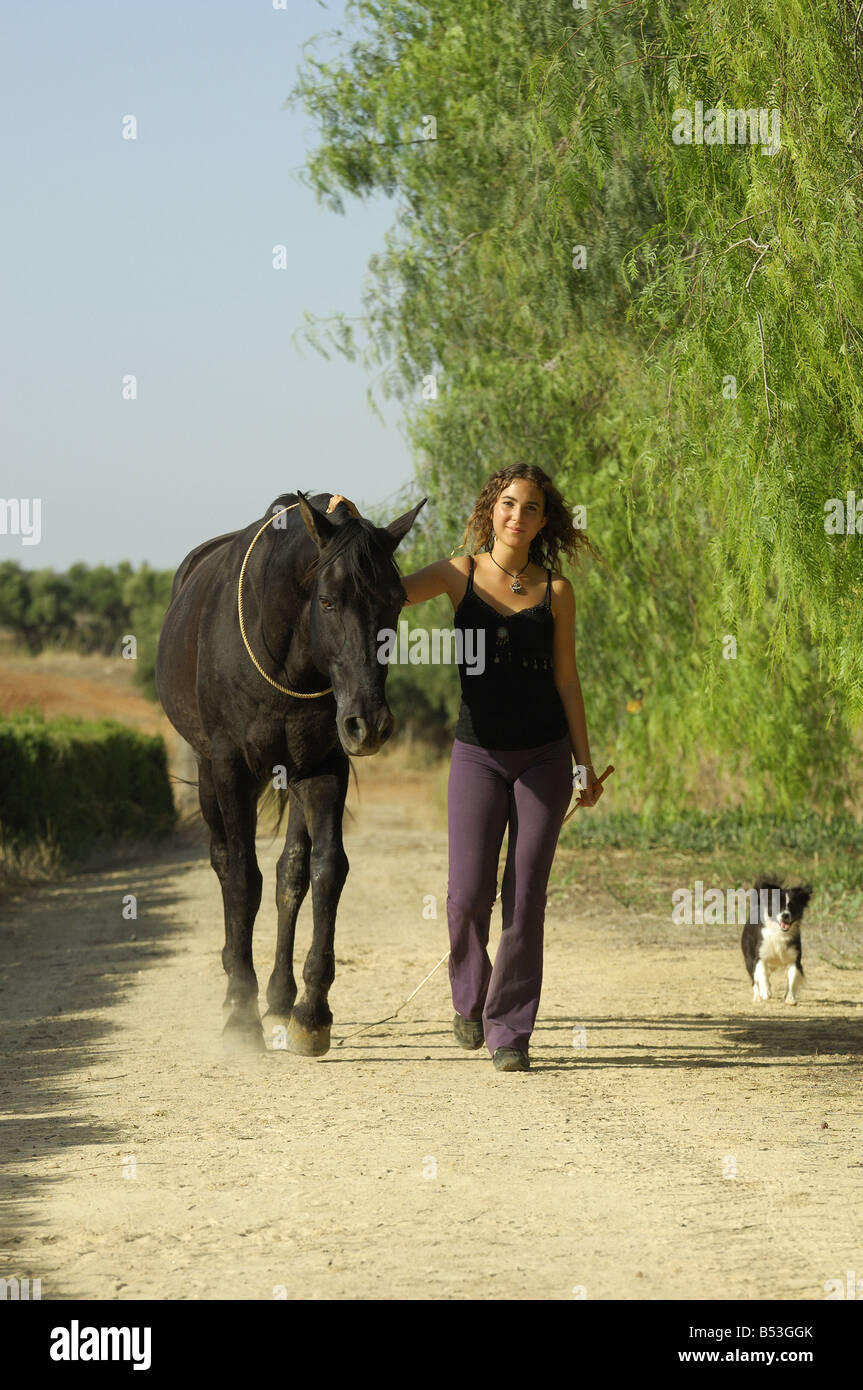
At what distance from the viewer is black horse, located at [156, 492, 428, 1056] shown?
625cm

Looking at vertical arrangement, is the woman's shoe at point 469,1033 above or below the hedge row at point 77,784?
above

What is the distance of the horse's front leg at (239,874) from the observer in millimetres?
7145

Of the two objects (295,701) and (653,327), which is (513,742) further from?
(653,327)

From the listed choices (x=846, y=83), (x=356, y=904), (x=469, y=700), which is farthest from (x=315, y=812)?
(x=356, y=904)


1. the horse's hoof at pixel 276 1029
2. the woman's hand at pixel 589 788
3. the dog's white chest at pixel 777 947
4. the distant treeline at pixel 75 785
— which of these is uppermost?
the woman's hand at pixel 589 788

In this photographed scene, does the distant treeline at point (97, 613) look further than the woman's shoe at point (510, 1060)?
Yes

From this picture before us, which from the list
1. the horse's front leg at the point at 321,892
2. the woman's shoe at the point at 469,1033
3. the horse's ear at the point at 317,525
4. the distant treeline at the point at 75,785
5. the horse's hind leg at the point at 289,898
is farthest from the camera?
the distant treeline at the point at 75,785

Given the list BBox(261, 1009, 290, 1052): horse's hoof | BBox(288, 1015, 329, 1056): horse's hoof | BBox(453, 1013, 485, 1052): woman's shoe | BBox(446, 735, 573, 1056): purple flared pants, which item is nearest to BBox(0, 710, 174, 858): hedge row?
BBox(261, 1009, 290, 1052): horse's hoof

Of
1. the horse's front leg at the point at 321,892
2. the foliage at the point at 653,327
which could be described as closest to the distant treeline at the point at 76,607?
the foliage at the point at 653,327

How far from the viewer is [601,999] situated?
8.93 m

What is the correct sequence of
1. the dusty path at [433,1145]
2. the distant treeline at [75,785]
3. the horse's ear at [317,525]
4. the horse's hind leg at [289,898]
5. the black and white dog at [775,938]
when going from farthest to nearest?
the distant treeline at [75,785] < the black and white dog at [775,938] < the horse's hind leg at [289,898] < the horse's ear at [317,525] < the dusty path at [433,1145]

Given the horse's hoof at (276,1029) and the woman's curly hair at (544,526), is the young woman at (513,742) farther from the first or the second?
the horse's hoof at (276,1029)

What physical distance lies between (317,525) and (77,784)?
13.3m

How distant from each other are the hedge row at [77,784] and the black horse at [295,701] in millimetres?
9161
